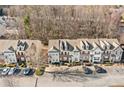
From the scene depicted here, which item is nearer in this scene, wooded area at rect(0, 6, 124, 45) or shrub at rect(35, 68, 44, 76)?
wooded area at rect(0, 6, 124, 45)

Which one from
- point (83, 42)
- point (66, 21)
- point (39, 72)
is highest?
point (66, 21)

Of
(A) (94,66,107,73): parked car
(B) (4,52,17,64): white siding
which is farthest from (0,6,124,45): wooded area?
(A) (94,66,107,73): parked car

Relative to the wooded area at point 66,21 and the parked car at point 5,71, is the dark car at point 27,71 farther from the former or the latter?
the wooded area at point 66,21

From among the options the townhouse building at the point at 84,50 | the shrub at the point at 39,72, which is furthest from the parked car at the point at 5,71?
the townhouse building at the point at 84,50

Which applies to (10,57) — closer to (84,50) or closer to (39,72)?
(39,72)

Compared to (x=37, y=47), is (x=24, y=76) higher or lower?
lower

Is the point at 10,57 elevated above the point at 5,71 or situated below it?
above

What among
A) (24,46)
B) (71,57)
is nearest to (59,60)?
(71,57)

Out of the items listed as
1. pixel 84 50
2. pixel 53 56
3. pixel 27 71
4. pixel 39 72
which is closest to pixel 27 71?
pixel 27 71

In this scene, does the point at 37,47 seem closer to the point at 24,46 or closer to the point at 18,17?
the point at 24,46

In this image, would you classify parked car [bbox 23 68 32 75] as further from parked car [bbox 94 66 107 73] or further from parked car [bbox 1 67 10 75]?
parked car [bbox 94 66 107 73]

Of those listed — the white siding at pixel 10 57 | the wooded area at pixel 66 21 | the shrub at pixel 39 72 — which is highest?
the wooded area at pixel 66 21
